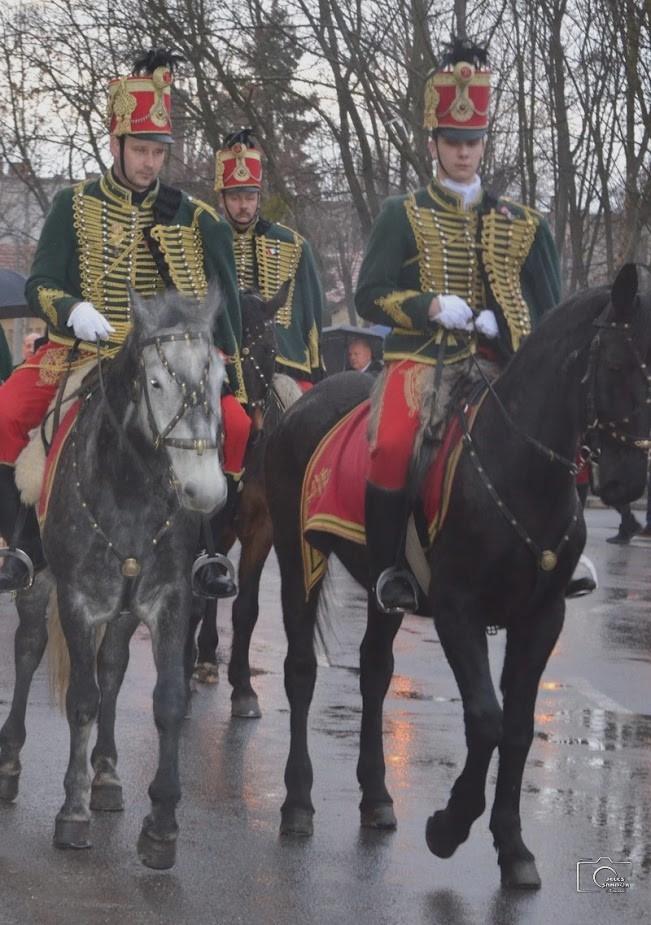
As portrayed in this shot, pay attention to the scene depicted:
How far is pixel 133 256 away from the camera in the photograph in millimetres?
8680

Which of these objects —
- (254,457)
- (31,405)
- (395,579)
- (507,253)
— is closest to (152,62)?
(31,405)

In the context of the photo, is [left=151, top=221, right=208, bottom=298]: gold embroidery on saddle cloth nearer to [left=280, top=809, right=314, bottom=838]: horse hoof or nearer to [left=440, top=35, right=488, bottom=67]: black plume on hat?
[left=440, top=35, right=488, bottom=67]: black plume on hat

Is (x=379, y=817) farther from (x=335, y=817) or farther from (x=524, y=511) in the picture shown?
(x=524, y=511)

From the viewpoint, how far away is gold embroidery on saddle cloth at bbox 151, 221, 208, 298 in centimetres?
864

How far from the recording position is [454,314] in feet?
26.2

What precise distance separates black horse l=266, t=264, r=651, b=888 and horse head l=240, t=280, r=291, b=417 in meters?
3.53

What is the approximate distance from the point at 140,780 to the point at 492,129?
66.6ft

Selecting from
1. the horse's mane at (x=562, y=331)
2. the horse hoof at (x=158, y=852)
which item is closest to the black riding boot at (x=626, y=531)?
the horse's mane at (x=562, y=331)

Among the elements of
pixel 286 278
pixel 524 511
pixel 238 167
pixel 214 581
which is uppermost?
pixel 238 167

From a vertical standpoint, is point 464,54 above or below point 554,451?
above

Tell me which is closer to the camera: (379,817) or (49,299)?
(379,817)

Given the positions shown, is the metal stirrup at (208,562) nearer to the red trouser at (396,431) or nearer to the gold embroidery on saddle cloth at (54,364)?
the red trouser at (396,431)

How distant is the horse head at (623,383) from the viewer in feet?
23.0

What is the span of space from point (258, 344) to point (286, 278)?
1.41m
